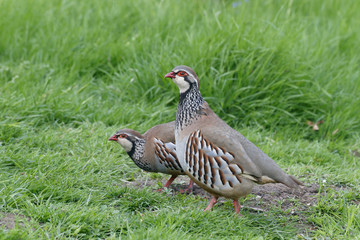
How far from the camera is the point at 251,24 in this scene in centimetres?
674

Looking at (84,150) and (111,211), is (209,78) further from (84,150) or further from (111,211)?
(111,211)

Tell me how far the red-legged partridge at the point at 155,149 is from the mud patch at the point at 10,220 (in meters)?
1.32

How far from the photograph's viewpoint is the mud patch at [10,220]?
3.42 meters

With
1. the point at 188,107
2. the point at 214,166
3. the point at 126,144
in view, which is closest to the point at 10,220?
the point at 126,144

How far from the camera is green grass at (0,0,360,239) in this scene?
3859 millimetres

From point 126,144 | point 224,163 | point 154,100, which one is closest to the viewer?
point 224,163

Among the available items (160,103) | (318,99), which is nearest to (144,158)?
(160,103)

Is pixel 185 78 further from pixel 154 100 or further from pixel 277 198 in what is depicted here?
pixel 154 100

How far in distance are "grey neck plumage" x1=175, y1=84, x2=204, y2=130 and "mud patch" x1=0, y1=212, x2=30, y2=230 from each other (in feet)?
4.85

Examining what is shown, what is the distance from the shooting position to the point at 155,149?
4625 millimetres

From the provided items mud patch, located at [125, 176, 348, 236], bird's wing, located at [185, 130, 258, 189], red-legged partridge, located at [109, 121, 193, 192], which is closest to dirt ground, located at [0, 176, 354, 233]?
mud patch, located at [125, 176, 348, 236]

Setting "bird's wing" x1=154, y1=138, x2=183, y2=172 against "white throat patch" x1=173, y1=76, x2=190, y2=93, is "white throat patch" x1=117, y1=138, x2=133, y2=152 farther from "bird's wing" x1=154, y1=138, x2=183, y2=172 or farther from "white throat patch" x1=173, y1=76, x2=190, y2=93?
"white throat patch" x1=173, y1=76, x2=190, y2=93

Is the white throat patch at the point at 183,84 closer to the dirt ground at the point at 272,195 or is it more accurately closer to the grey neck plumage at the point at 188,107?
the grey neck plumage at the point at 188,107

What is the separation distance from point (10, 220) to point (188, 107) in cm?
170
